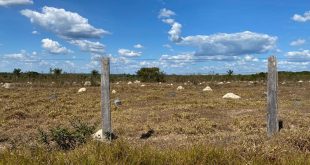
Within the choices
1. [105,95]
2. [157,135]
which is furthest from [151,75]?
[105,95]

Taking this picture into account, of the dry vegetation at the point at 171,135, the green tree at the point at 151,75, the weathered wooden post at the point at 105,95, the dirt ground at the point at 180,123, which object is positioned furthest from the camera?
the green tree at the point at 151,75

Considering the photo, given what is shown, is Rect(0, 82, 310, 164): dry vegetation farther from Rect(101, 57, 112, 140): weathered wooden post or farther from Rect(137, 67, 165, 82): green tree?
Rect(137, 67, 165, 82): green tree

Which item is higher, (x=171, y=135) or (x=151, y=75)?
(x=151, y=75)

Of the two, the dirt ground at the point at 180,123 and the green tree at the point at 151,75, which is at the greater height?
the green tree at the point at 151,75

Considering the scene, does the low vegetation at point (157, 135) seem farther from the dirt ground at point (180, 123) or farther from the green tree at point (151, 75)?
the green tree at point (151, 75)

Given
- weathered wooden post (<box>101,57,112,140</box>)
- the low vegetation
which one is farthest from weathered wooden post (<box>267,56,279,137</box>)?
weathered wooden post (<box>101,57,112,140</box>)

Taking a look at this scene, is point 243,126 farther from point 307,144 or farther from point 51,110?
point 51,110

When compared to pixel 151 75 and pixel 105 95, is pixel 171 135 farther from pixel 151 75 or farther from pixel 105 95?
pixel 151 75

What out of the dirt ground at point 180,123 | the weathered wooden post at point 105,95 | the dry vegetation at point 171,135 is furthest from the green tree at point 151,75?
the weathered wooden post at point 105,95

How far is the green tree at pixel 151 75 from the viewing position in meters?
47.1

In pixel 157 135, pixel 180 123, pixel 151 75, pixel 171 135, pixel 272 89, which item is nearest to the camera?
pixel 272 89

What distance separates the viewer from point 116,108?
58.0ft

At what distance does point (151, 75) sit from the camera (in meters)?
47.4

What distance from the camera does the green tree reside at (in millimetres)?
47094
